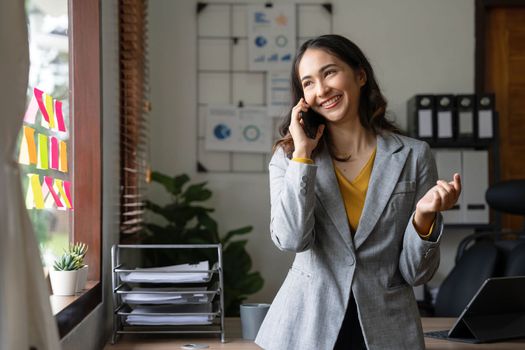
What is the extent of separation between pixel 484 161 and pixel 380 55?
0.79m

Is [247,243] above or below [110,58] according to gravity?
below

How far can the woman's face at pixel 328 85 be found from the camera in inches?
65.6

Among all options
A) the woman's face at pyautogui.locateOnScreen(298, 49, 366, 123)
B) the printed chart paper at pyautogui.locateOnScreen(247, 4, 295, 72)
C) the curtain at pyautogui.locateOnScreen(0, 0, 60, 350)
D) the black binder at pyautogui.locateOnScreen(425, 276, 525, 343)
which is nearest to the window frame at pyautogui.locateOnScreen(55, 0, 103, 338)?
the woman's face at pyautogui.locateOnScreen(298, 49, 366, 123)

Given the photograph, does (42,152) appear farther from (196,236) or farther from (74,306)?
(196,236)

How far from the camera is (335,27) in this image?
406 centimetres

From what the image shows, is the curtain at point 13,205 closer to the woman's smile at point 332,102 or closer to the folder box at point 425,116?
the woman's smile at point 332,102

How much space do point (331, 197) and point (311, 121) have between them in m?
0.19

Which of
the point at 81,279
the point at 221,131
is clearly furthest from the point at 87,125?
the point at 221,131

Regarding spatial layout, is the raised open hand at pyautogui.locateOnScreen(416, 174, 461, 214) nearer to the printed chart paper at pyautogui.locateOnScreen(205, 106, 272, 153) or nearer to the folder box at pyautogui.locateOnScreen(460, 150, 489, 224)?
the folder box at pyautogui.locateOnScreen(460, 150, 489, 224)

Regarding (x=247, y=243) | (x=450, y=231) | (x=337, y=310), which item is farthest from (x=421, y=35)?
(x=337, y=310)

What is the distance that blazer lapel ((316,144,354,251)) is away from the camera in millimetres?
1638

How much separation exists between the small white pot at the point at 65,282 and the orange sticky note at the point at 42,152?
29cm

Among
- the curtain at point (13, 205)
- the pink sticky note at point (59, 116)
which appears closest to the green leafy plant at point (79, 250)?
the pink sticky note at point (59, 116)

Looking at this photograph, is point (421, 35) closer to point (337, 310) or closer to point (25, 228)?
point (337, 310)
